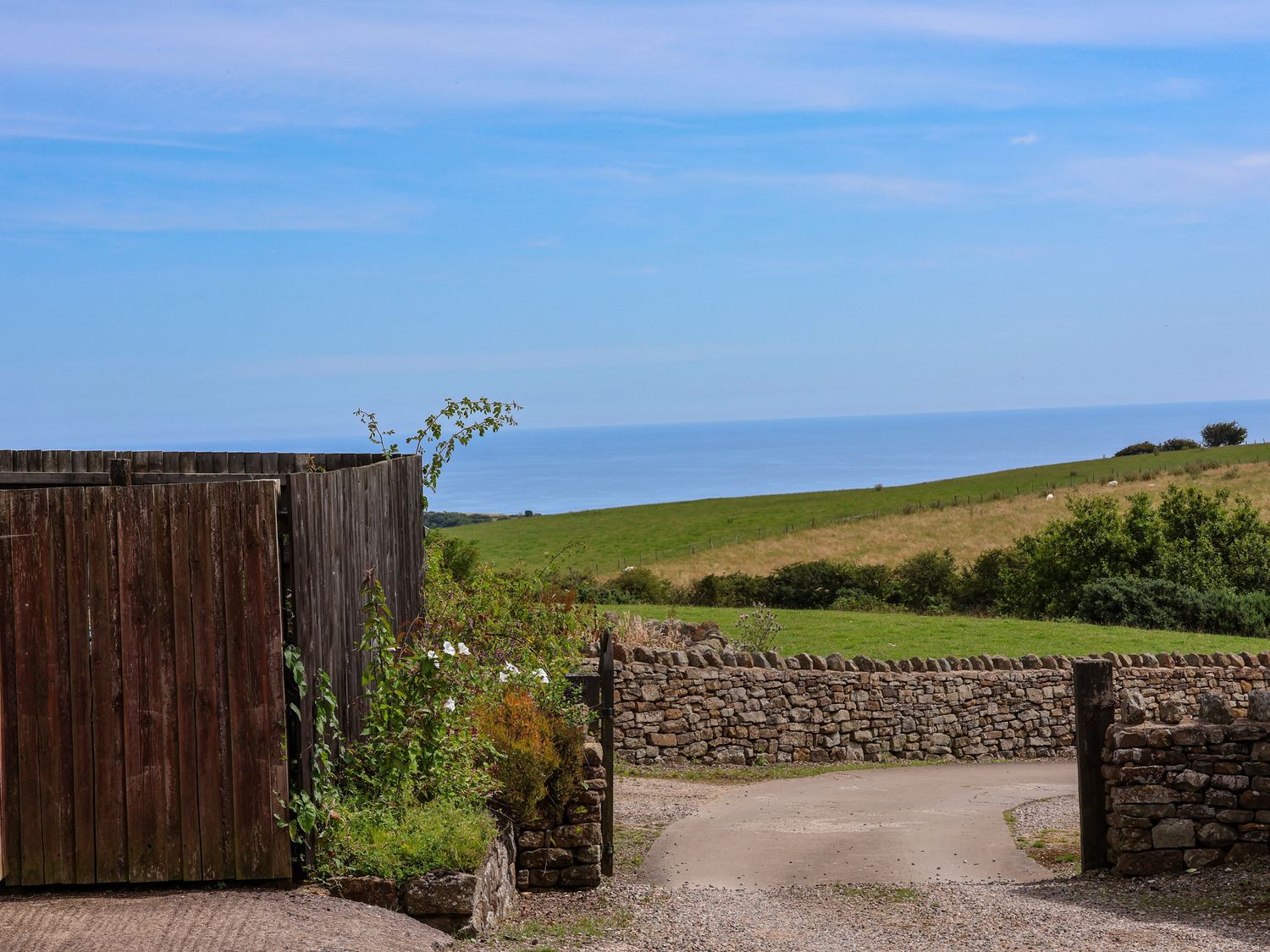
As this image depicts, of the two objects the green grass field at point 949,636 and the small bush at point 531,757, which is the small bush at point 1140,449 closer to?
the green grass field at point 949,636

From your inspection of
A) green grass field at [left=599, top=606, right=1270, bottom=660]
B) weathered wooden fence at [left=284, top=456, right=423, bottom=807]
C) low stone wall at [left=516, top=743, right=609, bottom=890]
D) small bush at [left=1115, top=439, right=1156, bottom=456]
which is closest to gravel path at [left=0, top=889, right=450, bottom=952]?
weathered wooden fence at [left=284, top=456, right=423, bottom=807]

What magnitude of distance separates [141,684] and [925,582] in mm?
33315

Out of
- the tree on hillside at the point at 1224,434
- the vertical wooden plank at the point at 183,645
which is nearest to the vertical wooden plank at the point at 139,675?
the vertical wooden plank at the point at 183,645

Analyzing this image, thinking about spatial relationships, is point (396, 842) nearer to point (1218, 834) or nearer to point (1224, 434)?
point (1218, 834)

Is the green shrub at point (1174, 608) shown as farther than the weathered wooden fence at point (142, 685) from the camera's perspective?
Yes

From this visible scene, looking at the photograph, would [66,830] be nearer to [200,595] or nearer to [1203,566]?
[200,595]

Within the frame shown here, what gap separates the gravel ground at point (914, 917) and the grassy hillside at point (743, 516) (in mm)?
38023

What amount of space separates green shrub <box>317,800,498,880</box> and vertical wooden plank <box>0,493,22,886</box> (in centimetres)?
168

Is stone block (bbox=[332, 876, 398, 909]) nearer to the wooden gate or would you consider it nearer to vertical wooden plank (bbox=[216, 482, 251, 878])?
the wooden gate

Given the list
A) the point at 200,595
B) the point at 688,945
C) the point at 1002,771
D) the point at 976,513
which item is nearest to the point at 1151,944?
the point at 688,945

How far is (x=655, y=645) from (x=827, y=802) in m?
5.31

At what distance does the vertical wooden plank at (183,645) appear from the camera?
6.81 m

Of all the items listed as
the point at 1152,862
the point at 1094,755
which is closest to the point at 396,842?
the point at 1094,755

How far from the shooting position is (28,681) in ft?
22.2
